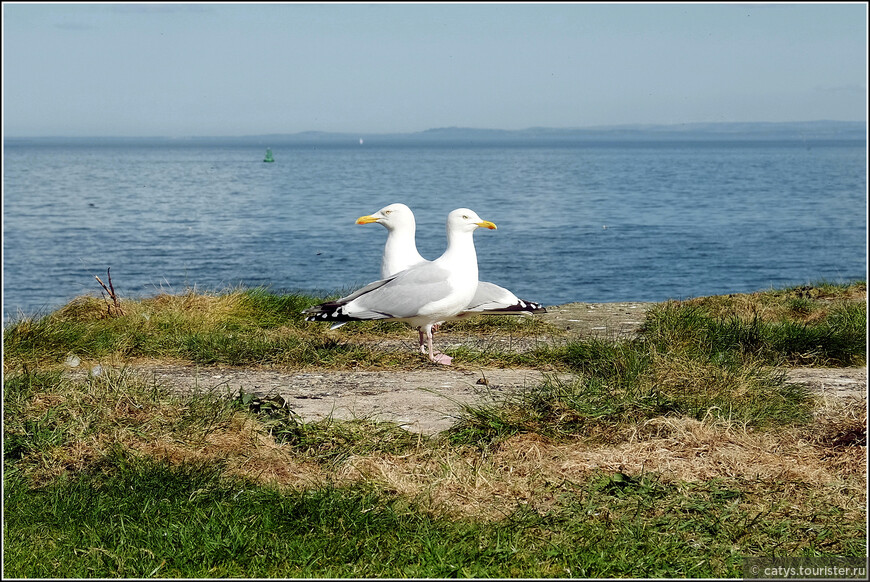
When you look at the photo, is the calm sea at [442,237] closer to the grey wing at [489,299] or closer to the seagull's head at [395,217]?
the seagull's head at [395,217]

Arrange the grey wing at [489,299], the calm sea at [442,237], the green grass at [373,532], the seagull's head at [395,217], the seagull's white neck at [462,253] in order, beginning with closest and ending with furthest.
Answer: the green grass at [373,532] → the seagull's white neck at [462,253] → the grey wing at [489,299] → the seagull's head at [395,217] → the calm sea at [442,237]

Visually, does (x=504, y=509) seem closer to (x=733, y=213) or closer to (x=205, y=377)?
(x=205, y=377)

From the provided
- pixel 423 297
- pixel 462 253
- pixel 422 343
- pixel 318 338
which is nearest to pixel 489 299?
pixel 462 253

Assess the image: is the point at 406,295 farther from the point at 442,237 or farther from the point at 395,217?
the point at 442,237

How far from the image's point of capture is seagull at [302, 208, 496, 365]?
775cm

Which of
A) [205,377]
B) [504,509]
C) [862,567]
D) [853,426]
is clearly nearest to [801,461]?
[853,426]

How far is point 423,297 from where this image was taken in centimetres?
774

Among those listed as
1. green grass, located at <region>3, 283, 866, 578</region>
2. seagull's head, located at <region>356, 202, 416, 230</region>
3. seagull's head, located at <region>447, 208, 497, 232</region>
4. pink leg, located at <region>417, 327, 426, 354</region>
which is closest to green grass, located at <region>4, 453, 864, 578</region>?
green grass, located at <region>3, 283, 866, 578</region>

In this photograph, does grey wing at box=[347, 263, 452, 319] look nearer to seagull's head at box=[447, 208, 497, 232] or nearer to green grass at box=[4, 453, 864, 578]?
seagull's head at box=[447, 208, 497, 232]

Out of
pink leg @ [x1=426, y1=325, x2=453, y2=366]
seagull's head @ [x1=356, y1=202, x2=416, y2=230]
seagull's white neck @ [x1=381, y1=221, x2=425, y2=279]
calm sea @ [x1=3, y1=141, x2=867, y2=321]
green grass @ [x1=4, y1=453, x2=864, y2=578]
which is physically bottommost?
calm sea @ [x1=3, y1=141, x2=867, y2=321]

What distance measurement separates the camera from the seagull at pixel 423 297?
7750mm

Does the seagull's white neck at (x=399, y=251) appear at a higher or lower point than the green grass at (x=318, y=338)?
higher

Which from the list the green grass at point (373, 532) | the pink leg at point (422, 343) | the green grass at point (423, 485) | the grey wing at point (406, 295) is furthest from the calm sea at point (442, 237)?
the green grass at point (373, 532)

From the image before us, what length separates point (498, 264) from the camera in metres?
24.6
